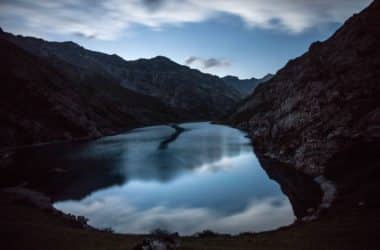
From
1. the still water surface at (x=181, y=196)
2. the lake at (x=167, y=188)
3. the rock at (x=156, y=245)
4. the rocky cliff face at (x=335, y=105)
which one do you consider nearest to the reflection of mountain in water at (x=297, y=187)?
the lake at (x=167, y=188)

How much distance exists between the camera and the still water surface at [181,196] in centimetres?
5425

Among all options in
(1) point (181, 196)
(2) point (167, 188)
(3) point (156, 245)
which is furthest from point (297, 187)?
(3) point (156, 245)

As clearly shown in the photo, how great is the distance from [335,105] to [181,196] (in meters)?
63.5

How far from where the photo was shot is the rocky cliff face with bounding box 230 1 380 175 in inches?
3221

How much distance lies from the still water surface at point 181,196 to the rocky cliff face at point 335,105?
599 inches

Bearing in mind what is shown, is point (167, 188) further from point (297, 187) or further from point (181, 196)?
point (297, 187)

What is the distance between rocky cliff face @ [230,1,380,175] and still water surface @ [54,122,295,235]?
15.2m

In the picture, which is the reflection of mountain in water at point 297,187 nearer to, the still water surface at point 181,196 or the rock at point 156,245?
the still water surface at point 181,196

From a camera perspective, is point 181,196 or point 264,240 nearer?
point 264,240

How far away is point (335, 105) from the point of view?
3971 inches

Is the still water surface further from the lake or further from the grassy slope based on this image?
the grassy slope

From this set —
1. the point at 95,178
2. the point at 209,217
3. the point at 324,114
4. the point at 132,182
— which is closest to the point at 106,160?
the point at 95,178

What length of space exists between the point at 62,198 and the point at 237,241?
156 feet

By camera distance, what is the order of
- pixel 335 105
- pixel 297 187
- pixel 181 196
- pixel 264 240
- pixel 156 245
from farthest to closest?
pixel 335 105 → pixel 297 187 → pixel 181 196 → pixel 264 240 → pixel 156 245
